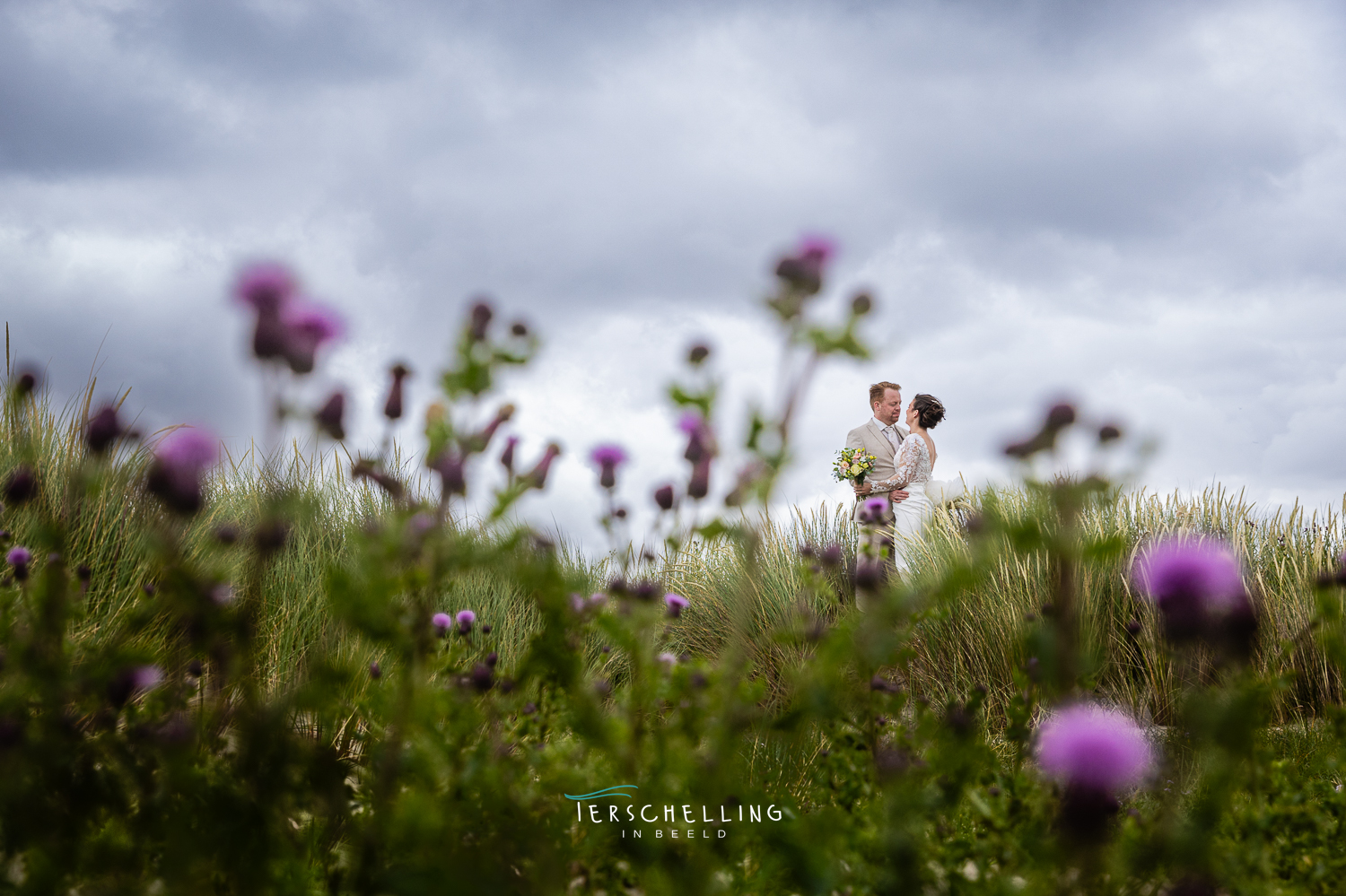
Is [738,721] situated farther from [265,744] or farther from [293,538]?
[293,538]

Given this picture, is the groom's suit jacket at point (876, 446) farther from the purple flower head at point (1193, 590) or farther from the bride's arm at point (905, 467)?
the purple flower head at point (1193, 590)

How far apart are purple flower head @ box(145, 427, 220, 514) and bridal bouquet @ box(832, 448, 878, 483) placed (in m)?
7.05

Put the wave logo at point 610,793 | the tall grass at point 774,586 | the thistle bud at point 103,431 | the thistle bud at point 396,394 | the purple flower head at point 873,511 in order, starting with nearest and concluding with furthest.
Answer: the wave logo at point 610,793 < the thistle bud at point 103,431 < the thistle bud at point 396,394 < the purple flower head at point 873,511 < the tall grass at point 774,586

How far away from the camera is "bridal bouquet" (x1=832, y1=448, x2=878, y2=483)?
796 cm

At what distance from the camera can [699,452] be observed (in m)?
1.67

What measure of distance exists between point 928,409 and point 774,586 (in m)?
2.68

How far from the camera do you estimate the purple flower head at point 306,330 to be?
1263mm

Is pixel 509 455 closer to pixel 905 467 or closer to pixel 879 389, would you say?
pixel 905 467

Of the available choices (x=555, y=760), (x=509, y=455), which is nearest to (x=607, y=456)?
(x=509, y=455)

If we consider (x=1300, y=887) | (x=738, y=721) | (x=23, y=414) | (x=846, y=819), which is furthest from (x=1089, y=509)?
(x=23, y=414)

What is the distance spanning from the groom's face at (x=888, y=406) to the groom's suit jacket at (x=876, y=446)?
116 mm

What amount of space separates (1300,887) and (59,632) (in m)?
2.37

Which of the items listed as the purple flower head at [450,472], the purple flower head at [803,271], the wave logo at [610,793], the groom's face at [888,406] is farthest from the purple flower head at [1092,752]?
the groom's face at [888,406]

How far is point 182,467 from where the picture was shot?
1269 millimetres
